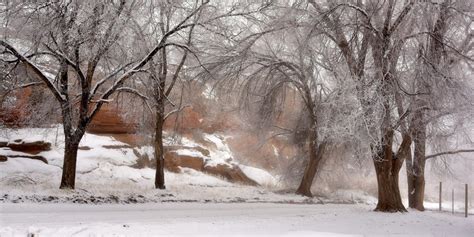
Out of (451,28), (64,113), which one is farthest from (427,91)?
(64,113)

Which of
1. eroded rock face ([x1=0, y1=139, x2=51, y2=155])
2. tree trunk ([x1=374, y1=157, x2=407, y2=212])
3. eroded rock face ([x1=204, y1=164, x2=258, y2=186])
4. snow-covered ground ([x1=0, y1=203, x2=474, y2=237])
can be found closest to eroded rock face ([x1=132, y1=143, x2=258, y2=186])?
eroded rock face ([x1=204, y1=164, x2=258, y2=186])

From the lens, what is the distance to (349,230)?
37.8ft

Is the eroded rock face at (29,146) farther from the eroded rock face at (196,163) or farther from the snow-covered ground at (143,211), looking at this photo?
the eroded rock face at (196,163)

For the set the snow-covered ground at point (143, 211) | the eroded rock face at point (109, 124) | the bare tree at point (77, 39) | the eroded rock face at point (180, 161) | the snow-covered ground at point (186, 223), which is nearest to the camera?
the snow-covered ground at point (186, 223)

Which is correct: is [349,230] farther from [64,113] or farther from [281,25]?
[64,113]

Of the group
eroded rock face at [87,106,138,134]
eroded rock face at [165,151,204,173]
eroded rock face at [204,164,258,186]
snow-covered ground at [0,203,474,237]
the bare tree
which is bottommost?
snow-covered ground at [0,203,474,237]

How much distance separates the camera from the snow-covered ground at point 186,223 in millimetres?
9266

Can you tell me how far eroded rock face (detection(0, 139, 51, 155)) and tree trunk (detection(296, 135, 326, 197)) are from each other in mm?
13427

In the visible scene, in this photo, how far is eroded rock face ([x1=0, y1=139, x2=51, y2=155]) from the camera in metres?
→ 23.9

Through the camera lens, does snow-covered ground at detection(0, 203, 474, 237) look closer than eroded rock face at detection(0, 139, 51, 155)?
Yes

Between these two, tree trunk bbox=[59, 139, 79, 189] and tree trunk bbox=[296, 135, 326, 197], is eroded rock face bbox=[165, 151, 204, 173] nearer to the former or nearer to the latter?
tree trunk bbox=[296, 135, 326, 197]

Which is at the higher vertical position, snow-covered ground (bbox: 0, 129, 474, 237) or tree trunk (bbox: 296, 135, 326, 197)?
tree trunk (bbox: 296, 135, 326, 197)

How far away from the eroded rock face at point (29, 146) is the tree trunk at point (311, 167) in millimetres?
13427

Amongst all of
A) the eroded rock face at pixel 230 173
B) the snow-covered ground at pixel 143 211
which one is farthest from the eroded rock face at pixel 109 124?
the eroded rock face at pixel 230 173
